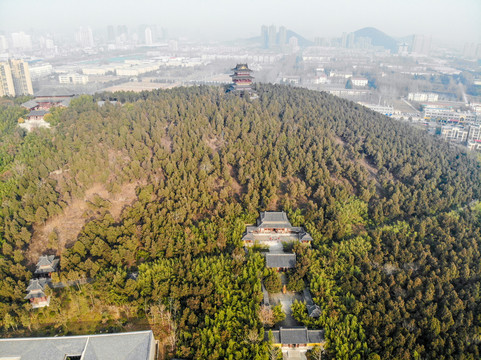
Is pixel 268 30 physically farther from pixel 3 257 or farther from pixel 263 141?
pixel 3 257

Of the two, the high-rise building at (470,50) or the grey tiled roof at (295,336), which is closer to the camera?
the grey tiled roof at (295,336)

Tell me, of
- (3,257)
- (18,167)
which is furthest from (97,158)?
(3,257)

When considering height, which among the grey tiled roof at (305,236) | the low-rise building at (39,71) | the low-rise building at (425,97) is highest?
the low-rise building at (39,71)

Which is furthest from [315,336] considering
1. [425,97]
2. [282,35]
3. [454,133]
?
[282,35]

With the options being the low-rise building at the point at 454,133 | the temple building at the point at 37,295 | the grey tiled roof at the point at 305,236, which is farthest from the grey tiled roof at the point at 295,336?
the low-rise building at the point at 454,133

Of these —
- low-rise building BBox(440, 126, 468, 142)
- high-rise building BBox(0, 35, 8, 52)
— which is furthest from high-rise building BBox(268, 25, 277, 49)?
low-rise building BBox(440, 126, 468, 142)

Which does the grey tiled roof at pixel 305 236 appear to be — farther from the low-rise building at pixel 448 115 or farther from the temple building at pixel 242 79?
the low-rise building at pixel 448 115

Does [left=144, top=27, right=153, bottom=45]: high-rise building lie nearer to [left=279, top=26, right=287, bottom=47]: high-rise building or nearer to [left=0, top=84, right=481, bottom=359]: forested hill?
[left=279, top=26, right=287, bottom=47]: high-rise building

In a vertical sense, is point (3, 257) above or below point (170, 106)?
below
